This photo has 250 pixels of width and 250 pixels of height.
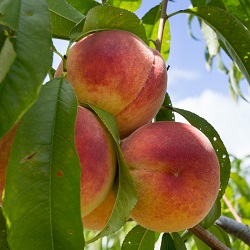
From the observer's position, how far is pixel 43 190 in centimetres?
74

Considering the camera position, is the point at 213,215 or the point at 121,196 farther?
the point at 213,215

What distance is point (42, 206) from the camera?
29.2 inches

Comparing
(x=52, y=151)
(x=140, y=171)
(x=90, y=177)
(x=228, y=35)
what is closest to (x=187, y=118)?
(x=228, y=35)

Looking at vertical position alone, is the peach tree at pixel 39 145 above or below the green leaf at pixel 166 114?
above

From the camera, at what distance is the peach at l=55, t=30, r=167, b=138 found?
98cm

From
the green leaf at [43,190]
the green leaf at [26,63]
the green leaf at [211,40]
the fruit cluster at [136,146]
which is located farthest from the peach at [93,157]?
the green leaf at [211,40]

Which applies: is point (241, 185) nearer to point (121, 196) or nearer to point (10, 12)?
point (121, 196)

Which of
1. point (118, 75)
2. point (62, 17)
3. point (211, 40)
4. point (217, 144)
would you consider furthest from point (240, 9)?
point (118, 75)

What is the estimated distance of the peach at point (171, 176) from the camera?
939mm

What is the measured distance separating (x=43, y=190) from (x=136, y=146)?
0.27 m

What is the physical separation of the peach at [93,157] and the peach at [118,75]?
0.07 m

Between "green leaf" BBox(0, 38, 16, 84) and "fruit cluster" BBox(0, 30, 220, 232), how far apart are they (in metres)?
0.25

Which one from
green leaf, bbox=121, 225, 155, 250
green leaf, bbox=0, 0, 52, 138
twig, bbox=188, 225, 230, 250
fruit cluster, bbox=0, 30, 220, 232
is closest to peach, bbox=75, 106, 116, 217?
fruit cluster, bbox=0, 30, 220, 232

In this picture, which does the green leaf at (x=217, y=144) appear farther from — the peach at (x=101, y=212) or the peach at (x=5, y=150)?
the peach at (x=5, y=150)
